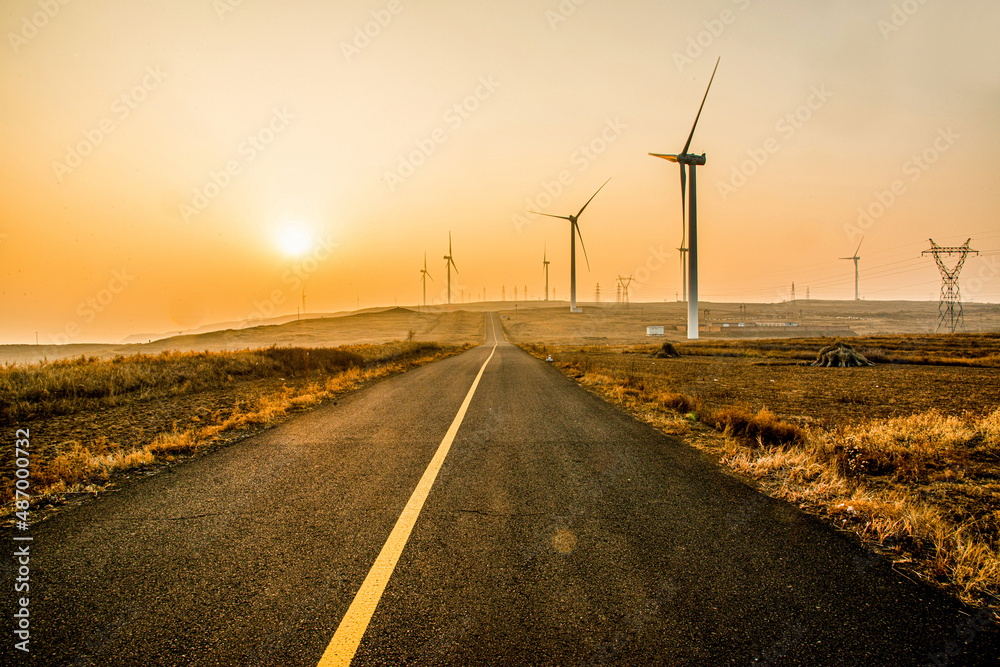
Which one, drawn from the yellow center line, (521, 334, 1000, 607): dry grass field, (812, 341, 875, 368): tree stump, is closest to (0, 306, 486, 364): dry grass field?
(812, 341, 875, 368): tree stump

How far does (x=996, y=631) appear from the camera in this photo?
8.74 feet

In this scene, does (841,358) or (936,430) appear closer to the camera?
(936,430)

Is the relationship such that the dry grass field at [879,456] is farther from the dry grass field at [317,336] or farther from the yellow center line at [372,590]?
the dry grass field at [317,336]

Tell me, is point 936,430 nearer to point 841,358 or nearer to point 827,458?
point 827,458

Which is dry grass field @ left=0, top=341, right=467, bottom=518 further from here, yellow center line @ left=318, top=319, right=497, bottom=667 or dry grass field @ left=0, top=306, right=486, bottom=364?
dry grass field @ left=0, top=306, right=486, bottom=364

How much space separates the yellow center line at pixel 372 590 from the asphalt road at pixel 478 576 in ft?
0.19

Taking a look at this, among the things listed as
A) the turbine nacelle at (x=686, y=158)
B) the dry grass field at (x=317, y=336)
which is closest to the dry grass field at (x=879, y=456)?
the turbine nacelle at (x=686, y=158)

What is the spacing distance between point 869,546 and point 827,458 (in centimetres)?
297

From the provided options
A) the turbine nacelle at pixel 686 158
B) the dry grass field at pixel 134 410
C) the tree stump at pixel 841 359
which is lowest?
the tree stump at pixel 841 359

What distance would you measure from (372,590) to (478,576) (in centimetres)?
74

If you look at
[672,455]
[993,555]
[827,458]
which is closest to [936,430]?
[827,458]

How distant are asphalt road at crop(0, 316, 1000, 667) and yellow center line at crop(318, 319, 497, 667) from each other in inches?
2.2

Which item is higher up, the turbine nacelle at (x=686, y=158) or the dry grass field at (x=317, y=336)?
the turbine nacelle at (x=686, y=158)

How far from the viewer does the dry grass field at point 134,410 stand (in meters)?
5.97
